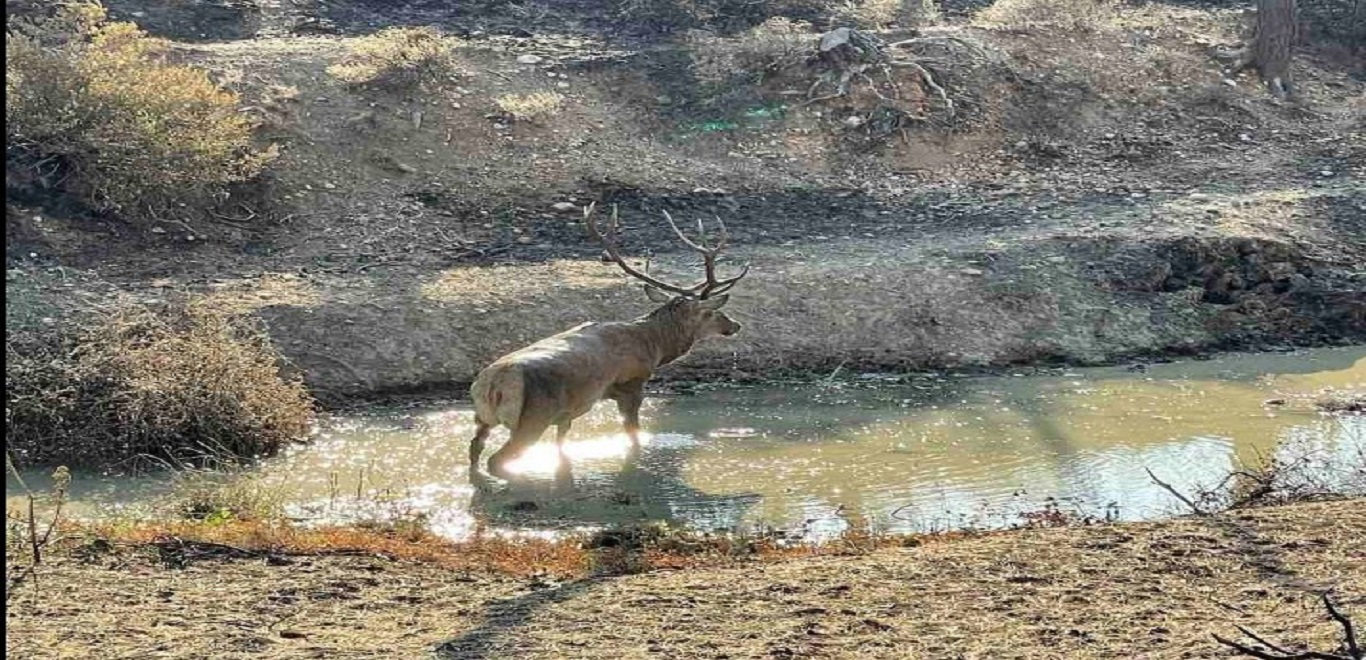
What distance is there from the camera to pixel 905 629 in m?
7.14

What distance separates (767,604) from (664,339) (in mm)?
5668

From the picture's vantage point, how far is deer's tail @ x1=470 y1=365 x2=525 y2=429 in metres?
11.1

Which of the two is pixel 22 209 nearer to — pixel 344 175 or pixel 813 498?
pixel 344 175

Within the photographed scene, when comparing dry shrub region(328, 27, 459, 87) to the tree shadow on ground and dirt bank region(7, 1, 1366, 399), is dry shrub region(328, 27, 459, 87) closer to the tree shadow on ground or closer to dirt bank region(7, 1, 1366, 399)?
dirt bank region(7, 1, 1366, 399)

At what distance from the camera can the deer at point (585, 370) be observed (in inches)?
439

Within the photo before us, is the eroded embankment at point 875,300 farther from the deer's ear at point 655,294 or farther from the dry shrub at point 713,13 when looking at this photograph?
the dry shrub at point 713,13

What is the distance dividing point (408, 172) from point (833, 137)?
19.5 feet

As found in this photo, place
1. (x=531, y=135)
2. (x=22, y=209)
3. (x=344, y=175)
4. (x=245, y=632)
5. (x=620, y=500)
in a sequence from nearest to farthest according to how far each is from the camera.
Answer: (x=245, y=632) < (x=620, y=500) < (x=22, y=209) < (x=344, y=175) < (x=531, y=135)

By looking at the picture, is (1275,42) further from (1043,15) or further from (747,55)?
(747,55)

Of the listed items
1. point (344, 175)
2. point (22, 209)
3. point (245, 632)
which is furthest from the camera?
point (344, 175)

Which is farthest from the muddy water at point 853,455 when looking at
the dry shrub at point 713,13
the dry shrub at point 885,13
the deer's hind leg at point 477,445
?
the dry shrub at point 713,13

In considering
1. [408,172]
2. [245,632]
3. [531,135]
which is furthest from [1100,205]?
[245,632]

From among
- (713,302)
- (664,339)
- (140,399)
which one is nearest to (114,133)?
(140,399)

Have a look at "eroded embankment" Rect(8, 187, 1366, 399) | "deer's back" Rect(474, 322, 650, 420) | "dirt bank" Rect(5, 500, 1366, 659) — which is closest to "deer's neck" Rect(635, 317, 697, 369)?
"deer's back" Rect(474, 322, 650, 420)
